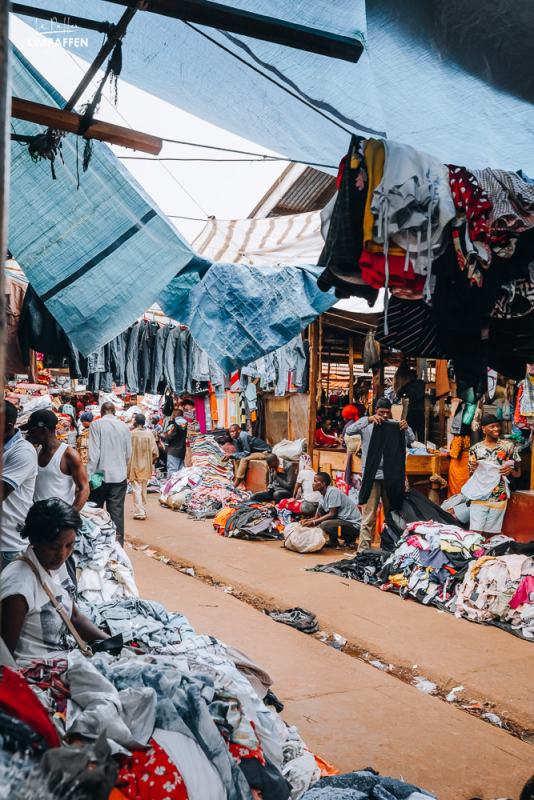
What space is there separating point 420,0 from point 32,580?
330 cm

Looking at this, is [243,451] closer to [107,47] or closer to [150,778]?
[107,47]

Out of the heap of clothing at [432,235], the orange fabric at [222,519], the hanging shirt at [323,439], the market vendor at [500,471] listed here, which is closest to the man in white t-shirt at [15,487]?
the heap of clothing at [432,235]

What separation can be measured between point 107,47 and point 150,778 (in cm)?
310

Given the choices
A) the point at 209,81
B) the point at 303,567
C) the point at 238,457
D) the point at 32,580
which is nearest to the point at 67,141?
the point at 209,81

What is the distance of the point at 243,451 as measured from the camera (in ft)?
49.0

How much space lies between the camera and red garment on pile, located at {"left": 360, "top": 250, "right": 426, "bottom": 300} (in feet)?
10.3

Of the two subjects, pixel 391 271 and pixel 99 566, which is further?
pixel 99 566

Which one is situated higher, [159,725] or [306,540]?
[159,725]

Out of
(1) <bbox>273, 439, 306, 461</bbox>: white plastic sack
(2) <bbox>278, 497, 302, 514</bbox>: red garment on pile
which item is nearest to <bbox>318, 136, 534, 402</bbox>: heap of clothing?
(2) <bbox>278, 497, 302, 514</bbox>: red garment on pile

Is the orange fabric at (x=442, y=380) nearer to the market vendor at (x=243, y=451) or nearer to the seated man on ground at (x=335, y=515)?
the seated man on ground at (x=335, y=515)

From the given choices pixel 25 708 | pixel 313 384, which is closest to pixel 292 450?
pixel 313 384

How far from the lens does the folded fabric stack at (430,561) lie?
7.43 metres

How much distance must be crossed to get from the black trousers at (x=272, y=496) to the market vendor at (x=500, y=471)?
15.0ft

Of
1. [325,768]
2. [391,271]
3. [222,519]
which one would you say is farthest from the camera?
[222,519]
